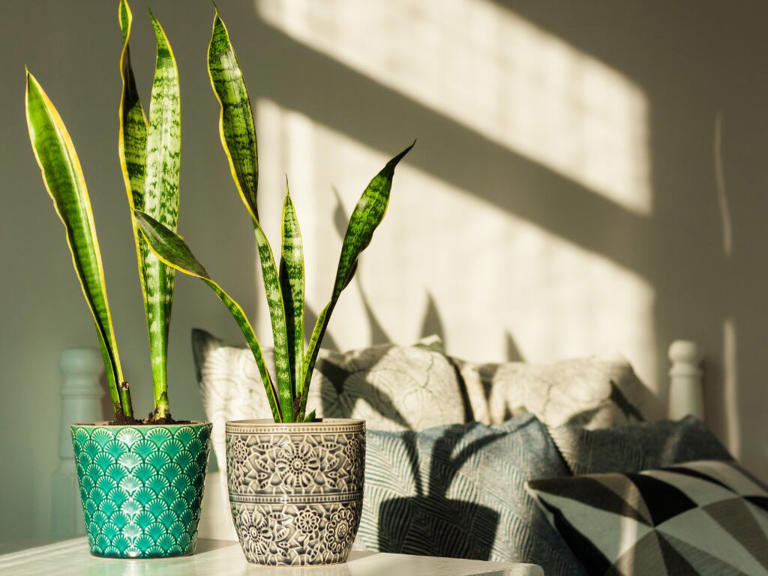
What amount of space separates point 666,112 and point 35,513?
1.75 m

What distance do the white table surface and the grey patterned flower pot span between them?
3cm

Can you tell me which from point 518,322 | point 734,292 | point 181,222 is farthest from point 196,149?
point 734,292

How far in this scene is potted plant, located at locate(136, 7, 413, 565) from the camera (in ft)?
3.72

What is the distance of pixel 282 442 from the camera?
114cm

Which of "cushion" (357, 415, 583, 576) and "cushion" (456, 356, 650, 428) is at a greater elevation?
"cushion" (456, 356, 650, 428)

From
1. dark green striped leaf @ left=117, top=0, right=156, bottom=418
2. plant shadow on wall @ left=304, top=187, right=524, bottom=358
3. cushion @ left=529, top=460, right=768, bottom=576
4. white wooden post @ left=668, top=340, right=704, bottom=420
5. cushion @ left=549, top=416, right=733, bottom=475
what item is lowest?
cushion @ left=529, top=460, right=768, bottom=576

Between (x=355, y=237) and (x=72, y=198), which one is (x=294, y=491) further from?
(x=72, y=198)

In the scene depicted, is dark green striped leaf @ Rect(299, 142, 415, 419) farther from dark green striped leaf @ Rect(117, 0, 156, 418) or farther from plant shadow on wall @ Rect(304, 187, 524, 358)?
plant shadow on wall @ Rect(304, 187, 524, 358)

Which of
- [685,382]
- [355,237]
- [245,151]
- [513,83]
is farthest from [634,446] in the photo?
[513,83]

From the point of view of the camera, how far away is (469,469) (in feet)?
5.08

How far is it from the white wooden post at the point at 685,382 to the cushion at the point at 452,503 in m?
0.86

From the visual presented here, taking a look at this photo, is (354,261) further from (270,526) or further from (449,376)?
(449,376)

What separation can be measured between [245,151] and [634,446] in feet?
3.08

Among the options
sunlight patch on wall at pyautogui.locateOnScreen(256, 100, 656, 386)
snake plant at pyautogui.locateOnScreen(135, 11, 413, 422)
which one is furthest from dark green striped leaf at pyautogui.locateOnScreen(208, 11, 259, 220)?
sunlight patch on wall at pyautogui.locateOnScreen(256, 100, 656, 386)
